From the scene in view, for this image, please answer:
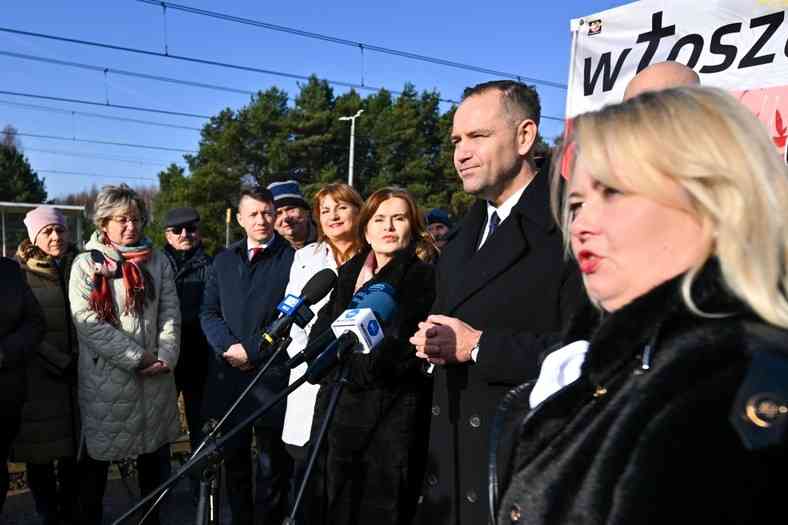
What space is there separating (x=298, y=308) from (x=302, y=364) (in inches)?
47.5

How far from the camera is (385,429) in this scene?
279cm

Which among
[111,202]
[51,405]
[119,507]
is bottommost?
[119,507]

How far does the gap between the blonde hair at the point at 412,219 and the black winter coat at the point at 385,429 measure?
0.30 metres

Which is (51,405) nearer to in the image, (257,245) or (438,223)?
(257,245)

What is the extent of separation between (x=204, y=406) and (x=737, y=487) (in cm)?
359

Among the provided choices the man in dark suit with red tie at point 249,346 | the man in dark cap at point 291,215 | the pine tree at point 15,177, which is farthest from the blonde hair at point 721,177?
the pine tree at point 15,177

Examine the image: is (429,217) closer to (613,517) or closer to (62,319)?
(62,319)

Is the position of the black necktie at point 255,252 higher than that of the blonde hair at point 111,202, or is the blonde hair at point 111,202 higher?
the blonde hair at point 111,202

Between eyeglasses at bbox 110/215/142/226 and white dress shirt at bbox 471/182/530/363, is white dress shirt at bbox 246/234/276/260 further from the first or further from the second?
white dress shirt at bbox 471/182/530/363

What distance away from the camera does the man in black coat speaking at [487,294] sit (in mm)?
2098

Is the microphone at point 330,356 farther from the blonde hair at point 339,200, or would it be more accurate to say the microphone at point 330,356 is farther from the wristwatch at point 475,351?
the blonde hair at point 339,200

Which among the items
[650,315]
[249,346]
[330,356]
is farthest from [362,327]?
[249,346]

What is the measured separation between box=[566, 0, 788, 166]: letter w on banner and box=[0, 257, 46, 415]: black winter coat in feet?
9.88

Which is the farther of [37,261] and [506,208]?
[37,261]
